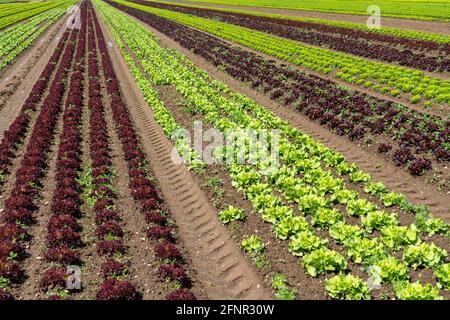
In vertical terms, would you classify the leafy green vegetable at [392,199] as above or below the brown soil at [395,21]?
below

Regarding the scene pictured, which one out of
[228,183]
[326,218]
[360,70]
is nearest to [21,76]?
[228,183]

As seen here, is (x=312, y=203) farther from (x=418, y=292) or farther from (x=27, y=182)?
(x=27, y=182)

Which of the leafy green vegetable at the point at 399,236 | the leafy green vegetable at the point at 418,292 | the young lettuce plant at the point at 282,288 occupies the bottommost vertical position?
the young lettuce plant at the point at 282,288

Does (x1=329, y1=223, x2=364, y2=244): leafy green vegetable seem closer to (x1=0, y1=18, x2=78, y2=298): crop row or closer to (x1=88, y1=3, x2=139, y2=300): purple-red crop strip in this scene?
(x1=88, y1=3, x2=139, y2=300): purple-red crop strip

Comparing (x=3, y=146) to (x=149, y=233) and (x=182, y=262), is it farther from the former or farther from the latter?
(x=182, y=262)

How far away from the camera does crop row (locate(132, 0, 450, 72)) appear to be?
28.9 meters

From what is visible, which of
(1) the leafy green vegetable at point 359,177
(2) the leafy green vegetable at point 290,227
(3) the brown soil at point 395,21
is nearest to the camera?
(2) the leafy green vegetable at point 290,227

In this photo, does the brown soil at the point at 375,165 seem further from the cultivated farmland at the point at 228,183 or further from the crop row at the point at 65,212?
the crop row at the point at 65,212

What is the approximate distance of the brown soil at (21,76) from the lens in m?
22.5

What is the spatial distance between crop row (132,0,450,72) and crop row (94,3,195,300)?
2190 centimetres

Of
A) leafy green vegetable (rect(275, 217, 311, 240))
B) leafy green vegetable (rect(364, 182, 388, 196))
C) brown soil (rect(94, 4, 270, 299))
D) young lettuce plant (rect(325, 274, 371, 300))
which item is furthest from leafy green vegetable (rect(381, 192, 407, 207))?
brown soil (rect(94, 4, 270, 299))

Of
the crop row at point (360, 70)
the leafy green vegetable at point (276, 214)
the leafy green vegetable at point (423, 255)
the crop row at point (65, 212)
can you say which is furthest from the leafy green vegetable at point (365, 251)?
the crop row at point (360, 70)

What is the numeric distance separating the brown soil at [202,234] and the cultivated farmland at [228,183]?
49 millimetres
